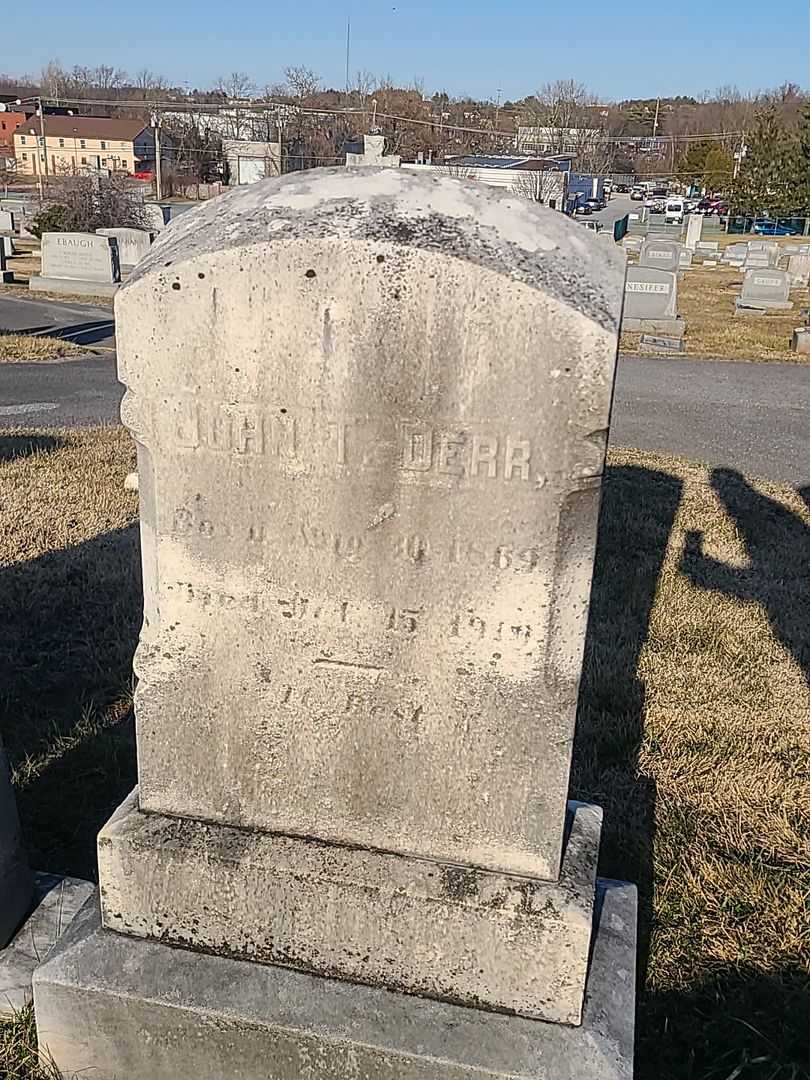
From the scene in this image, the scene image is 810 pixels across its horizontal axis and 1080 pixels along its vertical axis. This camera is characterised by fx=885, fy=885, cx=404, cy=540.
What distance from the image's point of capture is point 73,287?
57.0 feet

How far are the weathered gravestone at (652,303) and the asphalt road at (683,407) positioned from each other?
2.47 m

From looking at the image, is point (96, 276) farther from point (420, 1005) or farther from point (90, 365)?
point (420, 1005)

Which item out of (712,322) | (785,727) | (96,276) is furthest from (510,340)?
(96,276)

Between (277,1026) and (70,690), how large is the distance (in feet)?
6.81

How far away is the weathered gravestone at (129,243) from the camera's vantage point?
18.9 m

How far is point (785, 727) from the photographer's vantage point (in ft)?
11.3

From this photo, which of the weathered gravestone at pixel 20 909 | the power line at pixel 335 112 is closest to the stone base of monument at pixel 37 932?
the weathered gravestone at pixel 20 909

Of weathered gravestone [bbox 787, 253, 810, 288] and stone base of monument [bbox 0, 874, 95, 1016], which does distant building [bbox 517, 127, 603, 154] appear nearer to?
weathered gravestone [bbox 787, 253, 810, 288]

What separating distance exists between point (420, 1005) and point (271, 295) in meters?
1.47

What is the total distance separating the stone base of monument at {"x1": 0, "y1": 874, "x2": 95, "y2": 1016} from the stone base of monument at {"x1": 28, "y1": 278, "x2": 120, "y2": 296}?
16.3 meters

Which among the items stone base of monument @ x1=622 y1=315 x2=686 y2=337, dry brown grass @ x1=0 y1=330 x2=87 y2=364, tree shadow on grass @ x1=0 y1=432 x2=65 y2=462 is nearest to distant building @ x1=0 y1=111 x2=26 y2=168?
dry brown grass @ x1=0 y1=330 x2=87 y2=364

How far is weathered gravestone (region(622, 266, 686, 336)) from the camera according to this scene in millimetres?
15031

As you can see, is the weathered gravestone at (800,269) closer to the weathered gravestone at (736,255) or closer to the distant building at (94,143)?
the weathered gravestone at (736,255)

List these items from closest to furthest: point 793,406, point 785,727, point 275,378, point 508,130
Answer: point 275,378 < point 785,727 < point 793,406 < point 508,130
